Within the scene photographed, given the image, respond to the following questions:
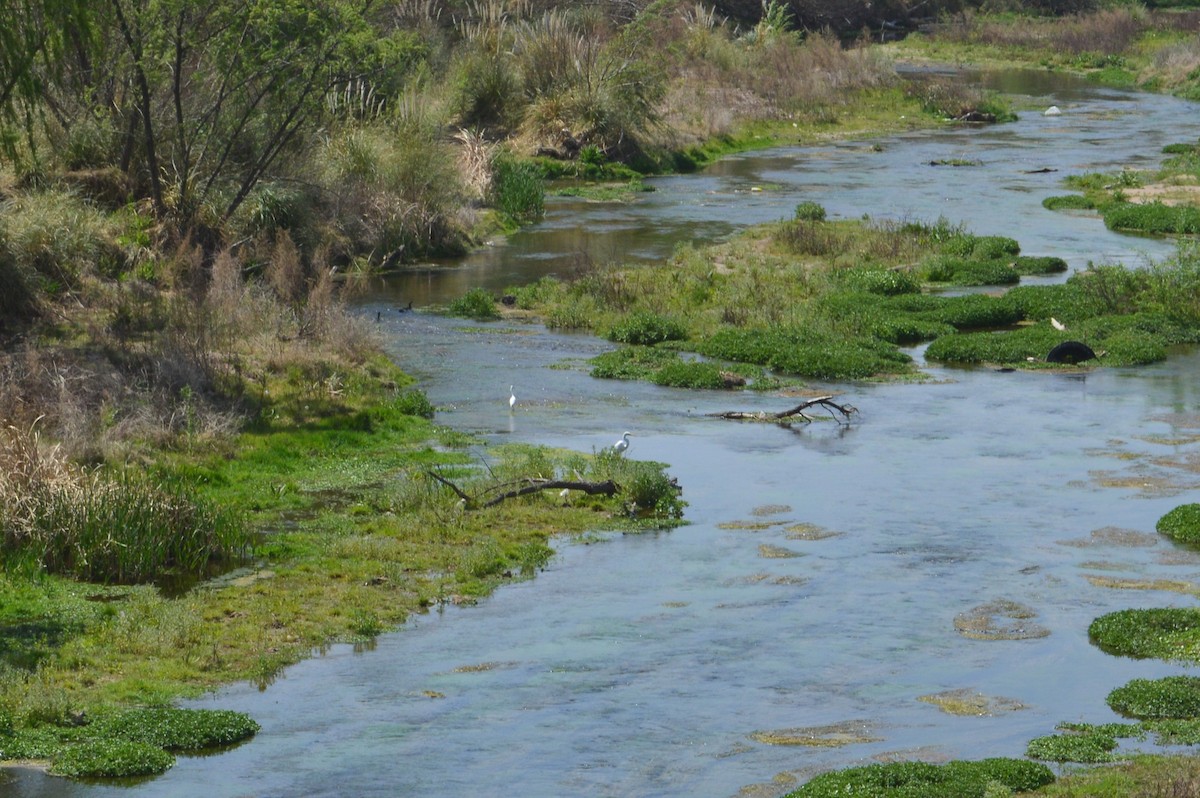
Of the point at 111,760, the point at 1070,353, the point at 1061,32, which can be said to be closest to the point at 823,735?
the point at 111,760

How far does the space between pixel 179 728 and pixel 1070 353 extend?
1738 centimetres

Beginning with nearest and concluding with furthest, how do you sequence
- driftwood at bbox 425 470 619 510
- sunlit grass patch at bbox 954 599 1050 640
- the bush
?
1. the bush
2. sunlit grass patch at bbox 954 599 1050 640
3. driftwood at bbox 425 470 619 510

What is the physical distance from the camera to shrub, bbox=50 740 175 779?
426 inches

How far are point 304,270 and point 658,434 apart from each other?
972 centimetres

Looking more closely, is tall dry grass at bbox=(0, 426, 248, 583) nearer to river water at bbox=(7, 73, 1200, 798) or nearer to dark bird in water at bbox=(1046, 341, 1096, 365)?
river water at bbox=(7, 73, 1200, 798)

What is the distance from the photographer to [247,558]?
15.4 metres

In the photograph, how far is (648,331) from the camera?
26641mm

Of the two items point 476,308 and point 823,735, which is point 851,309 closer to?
point 476,308

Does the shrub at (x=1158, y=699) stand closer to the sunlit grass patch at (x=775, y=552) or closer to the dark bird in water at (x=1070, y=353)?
the sunlit grass patch at (x=775, y=552)

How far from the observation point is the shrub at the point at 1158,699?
1206 centimetres

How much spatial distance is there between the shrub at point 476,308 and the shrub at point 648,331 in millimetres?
2337

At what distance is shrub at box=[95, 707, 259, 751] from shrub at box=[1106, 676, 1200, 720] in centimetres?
649

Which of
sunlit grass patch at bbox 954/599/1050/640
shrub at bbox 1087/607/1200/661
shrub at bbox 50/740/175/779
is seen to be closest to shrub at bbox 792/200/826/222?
sunlit grass patch at bbox 954/599/1050/640

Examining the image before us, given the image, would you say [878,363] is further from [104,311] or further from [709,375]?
[104,311]
